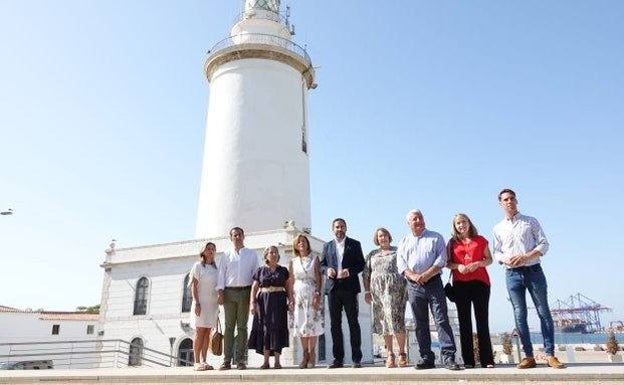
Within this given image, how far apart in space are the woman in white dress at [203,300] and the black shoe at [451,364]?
3.13m

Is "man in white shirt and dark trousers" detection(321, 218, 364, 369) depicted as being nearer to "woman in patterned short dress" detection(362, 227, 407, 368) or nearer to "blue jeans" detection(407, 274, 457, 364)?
"woman in patterned short dress" detection(362, 227, 407, 368)

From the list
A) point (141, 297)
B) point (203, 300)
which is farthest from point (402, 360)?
point (141, 297)

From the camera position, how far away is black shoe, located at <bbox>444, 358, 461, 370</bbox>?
4707 millimetres

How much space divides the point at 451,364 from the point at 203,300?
3.36 m

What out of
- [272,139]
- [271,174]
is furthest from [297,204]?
[272,139]

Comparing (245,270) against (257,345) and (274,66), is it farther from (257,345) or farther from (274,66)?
(274,66)

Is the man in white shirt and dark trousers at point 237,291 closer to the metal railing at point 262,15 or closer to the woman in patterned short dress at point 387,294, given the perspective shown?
the woman in patterned short dress at point 387,294

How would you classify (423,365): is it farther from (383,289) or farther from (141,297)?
(141,297)

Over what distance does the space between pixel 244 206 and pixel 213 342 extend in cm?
1163

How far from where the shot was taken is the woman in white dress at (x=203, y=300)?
6332 mm

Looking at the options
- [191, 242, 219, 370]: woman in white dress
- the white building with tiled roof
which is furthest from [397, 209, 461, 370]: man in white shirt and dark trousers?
the white building with tiled roof

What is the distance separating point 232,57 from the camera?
64.8 feet

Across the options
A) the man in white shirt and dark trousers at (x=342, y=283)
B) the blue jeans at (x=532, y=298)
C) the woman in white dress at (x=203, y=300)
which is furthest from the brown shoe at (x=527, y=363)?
the woman in white dress at (x=203, y=300)

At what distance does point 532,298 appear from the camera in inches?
197
